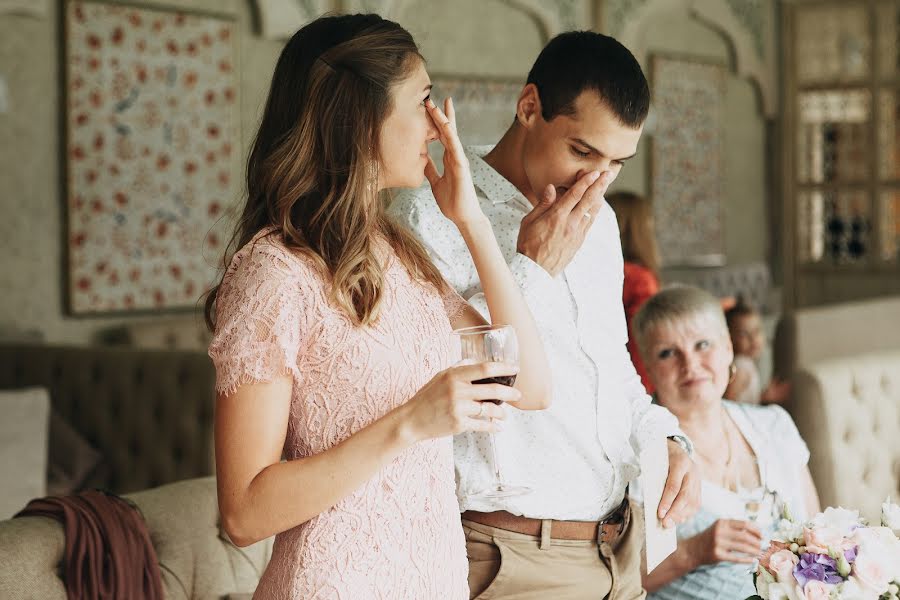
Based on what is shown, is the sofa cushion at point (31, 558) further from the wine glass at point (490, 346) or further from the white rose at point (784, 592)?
the white rose at point (784, 592)

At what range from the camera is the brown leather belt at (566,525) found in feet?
6.21

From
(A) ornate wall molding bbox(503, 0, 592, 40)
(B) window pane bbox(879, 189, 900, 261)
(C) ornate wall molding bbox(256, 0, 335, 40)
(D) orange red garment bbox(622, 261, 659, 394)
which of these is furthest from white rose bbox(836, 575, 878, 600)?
(B) window pane bbox(879, 189, 900, 261)

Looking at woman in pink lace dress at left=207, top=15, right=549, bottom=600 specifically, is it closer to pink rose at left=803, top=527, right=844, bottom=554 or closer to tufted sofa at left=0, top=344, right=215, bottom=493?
pink rose at left=803, top=527, right=844, bottom=554

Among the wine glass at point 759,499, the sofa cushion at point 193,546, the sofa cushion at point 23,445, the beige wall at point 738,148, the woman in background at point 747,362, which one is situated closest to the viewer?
the sofa cushion at point 193,546

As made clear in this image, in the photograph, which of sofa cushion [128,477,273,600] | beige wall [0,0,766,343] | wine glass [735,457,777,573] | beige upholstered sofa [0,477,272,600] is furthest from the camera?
beige wall [0,0,766,343]

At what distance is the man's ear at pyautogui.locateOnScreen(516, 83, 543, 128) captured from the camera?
6.72 feet

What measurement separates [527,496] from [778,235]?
8.54 meters

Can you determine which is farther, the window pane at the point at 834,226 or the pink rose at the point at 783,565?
the window pane at the point at 834,226

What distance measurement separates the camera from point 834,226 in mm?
9617

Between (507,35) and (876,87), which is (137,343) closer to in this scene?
(507,35)

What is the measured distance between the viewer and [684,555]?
2.70 metres

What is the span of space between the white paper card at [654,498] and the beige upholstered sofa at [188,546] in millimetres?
1031

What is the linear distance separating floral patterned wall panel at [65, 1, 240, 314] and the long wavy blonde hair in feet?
12.0

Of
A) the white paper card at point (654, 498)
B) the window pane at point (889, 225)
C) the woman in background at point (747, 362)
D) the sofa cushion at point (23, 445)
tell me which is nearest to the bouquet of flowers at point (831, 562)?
the white paper card at point (654, 498)
